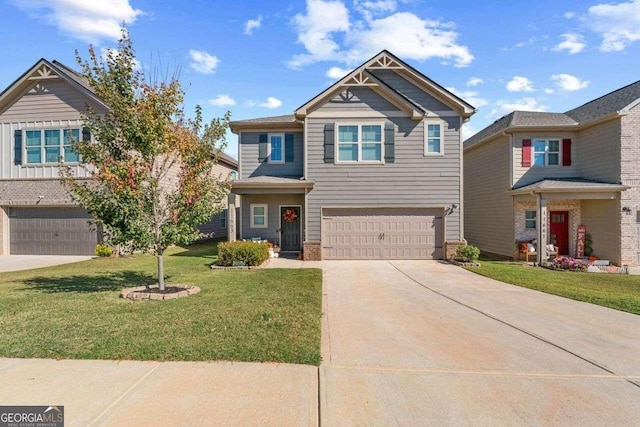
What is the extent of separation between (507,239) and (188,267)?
553 inches

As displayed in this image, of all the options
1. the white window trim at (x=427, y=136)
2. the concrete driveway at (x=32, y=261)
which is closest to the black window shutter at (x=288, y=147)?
the white window trim at (x=427, y=136)

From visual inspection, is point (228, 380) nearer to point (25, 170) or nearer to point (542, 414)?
point (542, 414)

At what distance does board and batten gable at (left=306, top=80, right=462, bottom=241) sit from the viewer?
14195 mm

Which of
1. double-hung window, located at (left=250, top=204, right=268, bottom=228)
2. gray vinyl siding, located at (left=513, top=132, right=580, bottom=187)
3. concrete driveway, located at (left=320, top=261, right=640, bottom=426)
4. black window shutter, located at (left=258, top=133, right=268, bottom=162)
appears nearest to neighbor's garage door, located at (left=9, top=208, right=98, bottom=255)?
double-hung window, located at (left=250, top=204, right=268, bottom=228)

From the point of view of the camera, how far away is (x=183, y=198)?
292 inches

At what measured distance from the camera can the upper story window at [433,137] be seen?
14.3 m

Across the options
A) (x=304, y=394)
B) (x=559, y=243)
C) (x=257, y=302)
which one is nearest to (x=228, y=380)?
(x=304, y=394)

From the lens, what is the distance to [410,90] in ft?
48.9

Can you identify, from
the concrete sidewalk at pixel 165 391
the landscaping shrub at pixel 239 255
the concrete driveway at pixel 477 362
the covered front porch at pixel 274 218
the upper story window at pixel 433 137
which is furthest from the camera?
the covered front porch at pixel 274 218

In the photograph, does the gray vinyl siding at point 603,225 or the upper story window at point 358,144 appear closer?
the gray vinyl siding at point 603,225

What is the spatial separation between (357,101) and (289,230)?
658 cm

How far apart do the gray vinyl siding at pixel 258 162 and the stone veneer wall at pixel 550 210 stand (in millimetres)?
10182

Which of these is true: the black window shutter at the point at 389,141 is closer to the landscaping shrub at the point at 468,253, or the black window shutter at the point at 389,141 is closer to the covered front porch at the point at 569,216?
the landscaping shrub at the point at 468,253

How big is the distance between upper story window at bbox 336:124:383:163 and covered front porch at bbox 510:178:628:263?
6.64 meters
